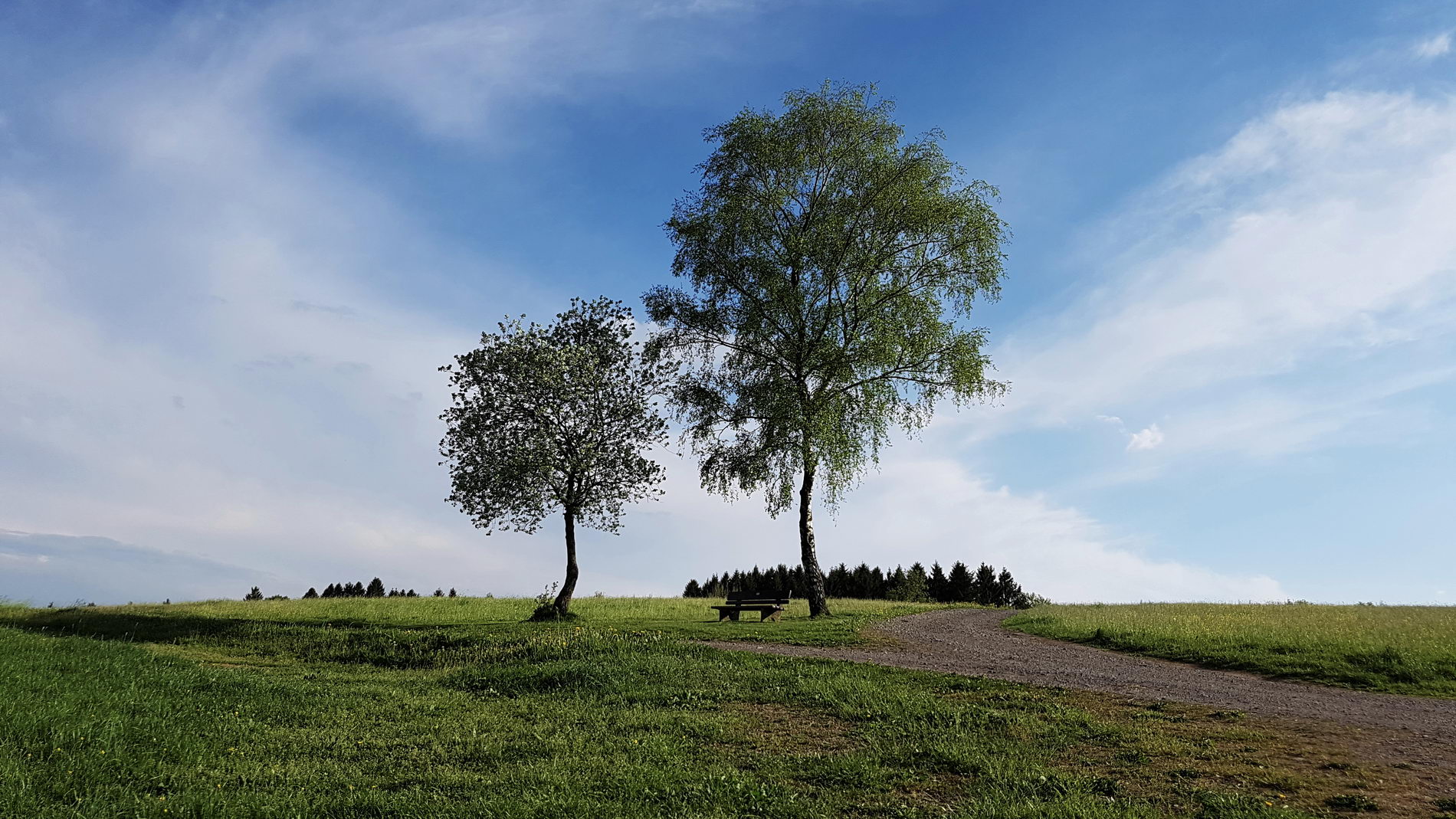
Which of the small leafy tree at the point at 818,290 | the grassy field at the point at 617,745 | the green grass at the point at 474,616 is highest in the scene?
the small leafy tree at the point at 818,290

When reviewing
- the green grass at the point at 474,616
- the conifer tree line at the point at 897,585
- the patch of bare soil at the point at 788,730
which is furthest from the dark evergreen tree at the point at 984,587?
the patch of bare soil at the point at 788,730

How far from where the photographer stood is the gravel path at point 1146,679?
1236cm

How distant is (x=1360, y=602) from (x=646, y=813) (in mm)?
45129

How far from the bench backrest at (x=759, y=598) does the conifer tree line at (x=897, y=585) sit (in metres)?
13.3

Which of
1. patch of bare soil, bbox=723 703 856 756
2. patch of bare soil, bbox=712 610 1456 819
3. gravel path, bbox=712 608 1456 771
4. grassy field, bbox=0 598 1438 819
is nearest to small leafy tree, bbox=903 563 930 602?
gravel path, bbox=712 608 1456 771

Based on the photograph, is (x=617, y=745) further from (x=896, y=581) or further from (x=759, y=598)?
(x=896, y=581)

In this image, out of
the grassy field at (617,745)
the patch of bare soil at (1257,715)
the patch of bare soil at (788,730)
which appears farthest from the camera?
the patch of bare soil at (788,730)

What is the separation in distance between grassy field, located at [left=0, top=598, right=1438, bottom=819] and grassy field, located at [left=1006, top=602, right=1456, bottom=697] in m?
7.38

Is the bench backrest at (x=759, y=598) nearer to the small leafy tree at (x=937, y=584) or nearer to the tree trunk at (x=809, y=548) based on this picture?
the tree trunk at (x=809, y=548)

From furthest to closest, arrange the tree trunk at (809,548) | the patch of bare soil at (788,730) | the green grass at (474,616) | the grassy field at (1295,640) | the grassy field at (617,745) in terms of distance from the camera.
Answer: the tree trunk at (809,548), the green grass at (474,616), the grassy field at (1295,640), the patch of bare soil at (788,730), the grassy field at (617,745)

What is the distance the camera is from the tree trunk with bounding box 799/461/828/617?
2930 centimetres

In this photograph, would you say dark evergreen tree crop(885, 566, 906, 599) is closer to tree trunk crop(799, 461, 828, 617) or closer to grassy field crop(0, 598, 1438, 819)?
tree trunk crop(799, 461, 828, 617)

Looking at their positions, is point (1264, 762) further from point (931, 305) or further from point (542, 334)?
point (542, 334)

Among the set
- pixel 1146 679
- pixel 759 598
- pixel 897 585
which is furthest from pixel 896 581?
pixel 1146 679
